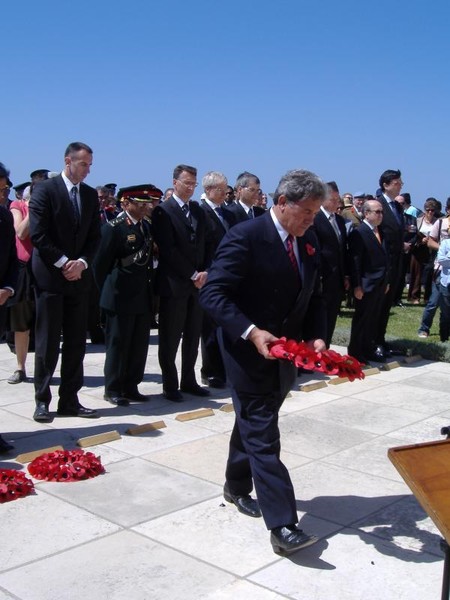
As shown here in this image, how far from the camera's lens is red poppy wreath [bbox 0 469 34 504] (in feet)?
15.4

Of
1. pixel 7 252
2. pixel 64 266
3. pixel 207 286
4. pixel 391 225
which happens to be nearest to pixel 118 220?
pixel 64 266

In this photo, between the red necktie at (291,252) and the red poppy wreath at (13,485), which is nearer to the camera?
Result: the red necktie at (291,252)

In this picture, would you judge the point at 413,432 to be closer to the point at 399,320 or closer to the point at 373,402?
the point at 373,402

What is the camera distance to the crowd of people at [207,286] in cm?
404

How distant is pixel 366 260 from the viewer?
354 inches

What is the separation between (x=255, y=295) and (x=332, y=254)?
14.9 ft

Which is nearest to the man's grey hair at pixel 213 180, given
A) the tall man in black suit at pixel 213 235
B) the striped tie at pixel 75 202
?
the tall man in black suit at pixel 213 235

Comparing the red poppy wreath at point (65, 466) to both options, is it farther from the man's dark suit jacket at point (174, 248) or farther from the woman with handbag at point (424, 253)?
the woman with handbag at point (424, 253)

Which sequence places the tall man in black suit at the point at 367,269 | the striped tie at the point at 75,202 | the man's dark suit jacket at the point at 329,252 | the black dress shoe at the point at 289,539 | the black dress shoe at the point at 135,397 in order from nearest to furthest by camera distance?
the black dress shoe at the point at 289,539 < the striped tie at the point at 75,202 < the black dress shoe at the point at 135,397 < the man's dark suit jacket at the point at 329,252 < the tall man in black suit at the point at 367,269

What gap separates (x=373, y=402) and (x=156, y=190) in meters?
2.96

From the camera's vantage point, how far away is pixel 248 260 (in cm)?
404

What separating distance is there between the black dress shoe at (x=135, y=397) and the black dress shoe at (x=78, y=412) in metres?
0.66

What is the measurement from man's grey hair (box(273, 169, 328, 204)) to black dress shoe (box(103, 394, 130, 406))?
3646 millimetres

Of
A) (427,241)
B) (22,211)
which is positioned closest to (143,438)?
(22,211)
